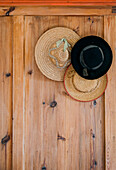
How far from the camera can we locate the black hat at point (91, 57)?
153 cm

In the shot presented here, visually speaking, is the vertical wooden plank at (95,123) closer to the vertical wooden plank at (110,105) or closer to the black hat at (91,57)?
the vertical wooden plank at (110,105)

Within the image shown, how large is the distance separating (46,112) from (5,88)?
1.54 feet

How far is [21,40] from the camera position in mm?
1721

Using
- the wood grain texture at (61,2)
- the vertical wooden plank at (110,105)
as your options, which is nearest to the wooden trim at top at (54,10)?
the wood grain texture at (61,2)

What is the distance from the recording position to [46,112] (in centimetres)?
173

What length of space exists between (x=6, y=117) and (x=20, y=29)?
2.87 feet

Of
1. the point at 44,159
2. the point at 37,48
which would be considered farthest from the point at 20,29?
the point at 44,159

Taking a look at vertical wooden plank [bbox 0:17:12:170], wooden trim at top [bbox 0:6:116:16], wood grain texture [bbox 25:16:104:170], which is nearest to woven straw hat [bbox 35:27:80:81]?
wood grain texture [bbox 25:16:104:170]

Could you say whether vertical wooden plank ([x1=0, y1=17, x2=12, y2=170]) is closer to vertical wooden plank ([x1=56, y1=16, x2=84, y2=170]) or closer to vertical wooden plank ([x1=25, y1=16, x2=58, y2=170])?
vertical wooden plank ([x1=25, y1=16, x2=58, y2=170])

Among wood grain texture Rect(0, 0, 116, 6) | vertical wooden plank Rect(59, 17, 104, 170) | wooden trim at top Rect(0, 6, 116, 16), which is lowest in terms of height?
vertical wooden plank Rect(59, 17, 104, 170)

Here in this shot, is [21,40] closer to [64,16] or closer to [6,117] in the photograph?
[64,16]

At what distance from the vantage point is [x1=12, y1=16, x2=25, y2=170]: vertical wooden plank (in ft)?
5.55

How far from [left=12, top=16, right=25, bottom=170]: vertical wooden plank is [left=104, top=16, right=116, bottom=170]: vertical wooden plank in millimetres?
816

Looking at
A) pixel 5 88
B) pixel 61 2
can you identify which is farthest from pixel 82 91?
pixel 61 2
